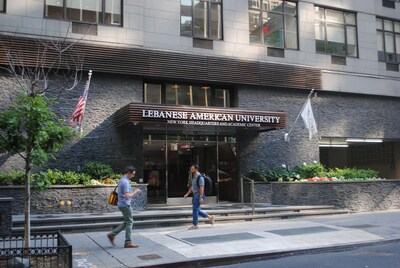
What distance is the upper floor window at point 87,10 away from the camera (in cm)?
1644

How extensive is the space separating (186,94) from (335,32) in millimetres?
9106

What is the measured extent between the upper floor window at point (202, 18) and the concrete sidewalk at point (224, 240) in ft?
28.9

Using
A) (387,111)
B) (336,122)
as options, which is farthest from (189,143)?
(387,111)

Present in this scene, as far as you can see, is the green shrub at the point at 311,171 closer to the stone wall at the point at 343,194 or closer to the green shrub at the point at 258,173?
the green shrub at the point at 258,173

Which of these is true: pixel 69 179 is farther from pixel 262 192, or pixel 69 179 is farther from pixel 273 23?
pixel 273 23

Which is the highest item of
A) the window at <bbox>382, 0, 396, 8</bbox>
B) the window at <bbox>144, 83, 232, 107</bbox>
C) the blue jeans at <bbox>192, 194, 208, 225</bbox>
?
the window at <bbox>382, 0, 396, 8</bbox>

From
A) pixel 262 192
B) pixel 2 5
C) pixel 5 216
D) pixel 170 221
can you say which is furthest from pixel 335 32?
pixel 5 216

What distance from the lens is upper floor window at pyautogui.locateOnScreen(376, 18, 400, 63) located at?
23828 millimetres

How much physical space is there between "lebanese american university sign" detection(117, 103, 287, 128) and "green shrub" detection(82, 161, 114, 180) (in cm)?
177

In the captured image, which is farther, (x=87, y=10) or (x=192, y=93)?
(x=192, y=93)

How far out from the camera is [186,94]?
62.0 ft

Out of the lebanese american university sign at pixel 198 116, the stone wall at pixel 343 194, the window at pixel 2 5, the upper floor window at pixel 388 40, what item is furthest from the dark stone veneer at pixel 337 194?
the window at pixel 2 5

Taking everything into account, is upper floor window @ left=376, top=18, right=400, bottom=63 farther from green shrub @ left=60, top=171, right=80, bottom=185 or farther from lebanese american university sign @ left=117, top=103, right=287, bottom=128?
green shrub @ left=60, top=171, right=80, bottom=185

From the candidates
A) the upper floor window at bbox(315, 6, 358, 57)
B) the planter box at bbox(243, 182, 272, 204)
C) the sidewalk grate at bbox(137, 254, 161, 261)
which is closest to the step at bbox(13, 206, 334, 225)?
the planter box at bbox(243, 182, 272, 204)
